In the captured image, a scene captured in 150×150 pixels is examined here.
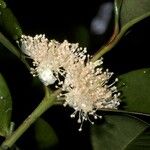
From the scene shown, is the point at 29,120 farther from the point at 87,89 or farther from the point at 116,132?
the point at 116,132

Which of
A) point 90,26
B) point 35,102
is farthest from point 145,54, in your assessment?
point 35,102

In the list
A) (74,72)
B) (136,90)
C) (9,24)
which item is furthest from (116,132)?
(9,24)

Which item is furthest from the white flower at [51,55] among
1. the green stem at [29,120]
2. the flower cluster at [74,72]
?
the green stem at [29,120]

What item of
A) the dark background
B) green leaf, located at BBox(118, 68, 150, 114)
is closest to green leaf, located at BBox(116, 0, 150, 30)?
the dark background

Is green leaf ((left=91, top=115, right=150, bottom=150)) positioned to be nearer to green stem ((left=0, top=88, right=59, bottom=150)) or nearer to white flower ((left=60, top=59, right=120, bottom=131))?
white flower ((left=60, top=59, right=120, bottom=131))

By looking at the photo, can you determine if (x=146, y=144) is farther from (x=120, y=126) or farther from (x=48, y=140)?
(x=48, y=140)
